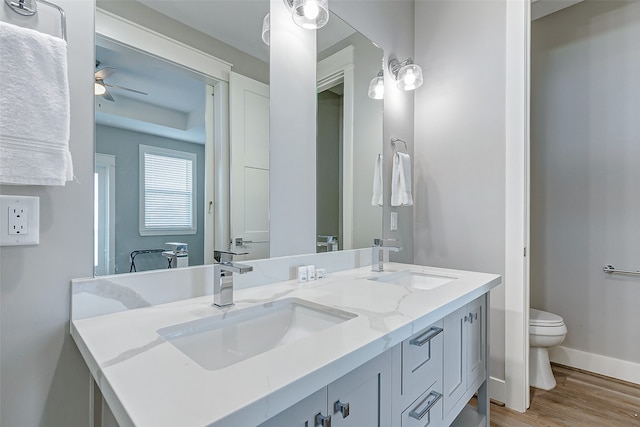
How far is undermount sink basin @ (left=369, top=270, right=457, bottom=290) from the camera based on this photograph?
5.24 feet

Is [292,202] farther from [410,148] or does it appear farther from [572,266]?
[572,266]

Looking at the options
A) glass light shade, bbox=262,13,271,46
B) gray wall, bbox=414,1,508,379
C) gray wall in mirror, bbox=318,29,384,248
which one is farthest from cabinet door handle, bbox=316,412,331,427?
gray wall, bbox=414,1,508,379

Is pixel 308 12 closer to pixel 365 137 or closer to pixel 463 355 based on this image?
pixel 365 137

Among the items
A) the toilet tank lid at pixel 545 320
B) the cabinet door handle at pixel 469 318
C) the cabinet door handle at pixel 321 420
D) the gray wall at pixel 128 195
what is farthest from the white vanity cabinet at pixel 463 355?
the gray wall at pixel 128 195

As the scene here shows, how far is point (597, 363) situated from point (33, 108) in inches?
132

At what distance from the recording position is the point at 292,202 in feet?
4.83

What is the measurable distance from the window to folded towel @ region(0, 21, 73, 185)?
251mm

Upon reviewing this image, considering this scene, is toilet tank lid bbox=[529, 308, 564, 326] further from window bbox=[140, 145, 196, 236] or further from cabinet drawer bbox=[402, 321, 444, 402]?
window bbox=[140, 145, 196, 236]

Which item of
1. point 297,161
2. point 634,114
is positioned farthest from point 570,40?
point 297,161

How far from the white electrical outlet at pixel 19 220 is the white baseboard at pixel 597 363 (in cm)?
319

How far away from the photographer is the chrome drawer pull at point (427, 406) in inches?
38.3

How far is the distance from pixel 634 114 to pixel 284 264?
259 centimetres

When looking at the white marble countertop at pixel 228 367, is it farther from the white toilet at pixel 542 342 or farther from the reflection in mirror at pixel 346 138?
the white toilet at pixel 542 342

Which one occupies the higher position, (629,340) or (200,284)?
(200,284)
